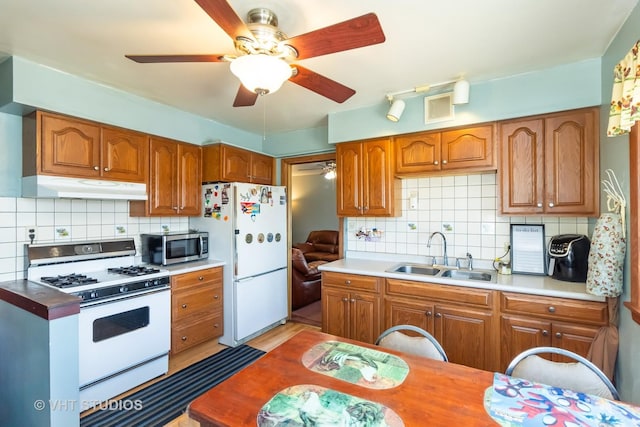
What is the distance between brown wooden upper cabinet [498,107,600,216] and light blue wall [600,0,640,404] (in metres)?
0.15

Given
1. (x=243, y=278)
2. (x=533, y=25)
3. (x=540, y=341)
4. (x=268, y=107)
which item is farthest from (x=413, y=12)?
(x=243, y=278)

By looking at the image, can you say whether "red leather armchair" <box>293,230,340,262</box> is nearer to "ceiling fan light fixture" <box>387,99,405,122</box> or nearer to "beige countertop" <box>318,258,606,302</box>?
"beige countertop" <box>318,258,606,302</box>

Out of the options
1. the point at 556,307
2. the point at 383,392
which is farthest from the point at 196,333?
the point at 556,307

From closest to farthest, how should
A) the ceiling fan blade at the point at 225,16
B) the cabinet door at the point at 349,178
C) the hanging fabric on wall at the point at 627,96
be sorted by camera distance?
1. the ceiling fan blade at the point at 225,16
2. the hanging fabric on wall at the point at 627,96
3. the cabinet door at the point at 349,178

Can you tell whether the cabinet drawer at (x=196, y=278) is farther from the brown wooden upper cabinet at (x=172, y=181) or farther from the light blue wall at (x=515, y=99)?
the light blue wall at (x=515, y=99)

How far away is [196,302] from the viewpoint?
2811 mm

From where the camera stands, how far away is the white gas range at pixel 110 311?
2041 mm

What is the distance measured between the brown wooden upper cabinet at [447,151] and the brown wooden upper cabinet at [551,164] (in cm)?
11

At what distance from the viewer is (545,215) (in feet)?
7.22

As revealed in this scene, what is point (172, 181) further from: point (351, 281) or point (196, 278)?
point (351, 281)

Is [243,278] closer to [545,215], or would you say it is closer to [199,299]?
[199,299]

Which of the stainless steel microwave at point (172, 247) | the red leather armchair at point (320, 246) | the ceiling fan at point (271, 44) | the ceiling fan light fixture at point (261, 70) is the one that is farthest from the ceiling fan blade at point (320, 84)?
the red leather armchair at point (320, 246)

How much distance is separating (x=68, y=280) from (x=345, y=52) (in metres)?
2.47

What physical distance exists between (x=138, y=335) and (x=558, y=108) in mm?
3480
